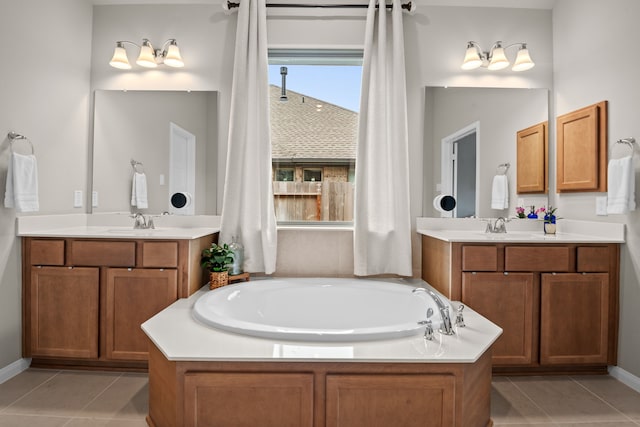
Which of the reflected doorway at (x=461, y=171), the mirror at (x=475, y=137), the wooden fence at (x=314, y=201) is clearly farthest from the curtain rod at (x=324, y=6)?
the wooden fence at (x=314, y=201)

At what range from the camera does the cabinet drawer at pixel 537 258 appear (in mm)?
2387

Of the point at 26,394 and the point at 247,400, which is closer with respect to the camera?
the point at 247,400

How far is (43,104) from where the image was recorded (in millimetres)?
2578

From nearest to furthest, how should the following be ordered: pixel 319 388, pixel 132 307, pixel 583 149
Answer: pixel 319 388 < pixel 132 307 < pixel 583 149

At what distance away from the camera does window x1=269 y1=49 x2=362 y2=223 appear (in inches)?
119

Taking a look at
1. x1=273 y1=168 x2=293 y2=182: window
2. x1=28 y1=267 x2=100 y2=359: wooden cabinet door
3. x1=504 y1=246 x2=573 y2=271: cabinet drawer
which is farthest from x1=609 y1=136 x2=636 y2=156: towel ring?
x1=28 y1=267 x2=100 y2=359: wooden cabinet door

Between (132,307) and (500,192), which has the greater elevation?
(500,192)

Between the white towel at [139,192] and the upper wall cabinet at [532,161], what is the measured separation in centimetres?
290

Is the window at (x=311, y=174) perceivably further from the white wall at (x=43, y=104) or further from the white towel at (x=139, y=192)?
the white wall at (x=43, y=104)

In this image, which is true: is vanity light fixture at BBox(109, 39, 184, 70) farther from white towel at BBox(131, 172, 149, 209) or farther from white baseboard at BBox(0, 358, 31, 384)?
white baseboard at BBox(0, 358, 31, 384)

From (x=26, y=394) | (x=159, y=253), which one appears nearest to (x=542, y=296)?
(x=159, y=253)

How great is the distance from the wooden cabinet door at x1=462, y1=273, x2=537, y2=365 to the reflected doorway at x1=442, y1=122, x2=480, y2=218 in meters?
0.72

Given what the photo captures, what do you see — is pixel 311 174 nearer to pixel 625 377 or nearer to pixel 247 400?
pixel 247 400

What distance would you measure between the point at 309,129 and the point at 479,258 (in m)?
1.58
